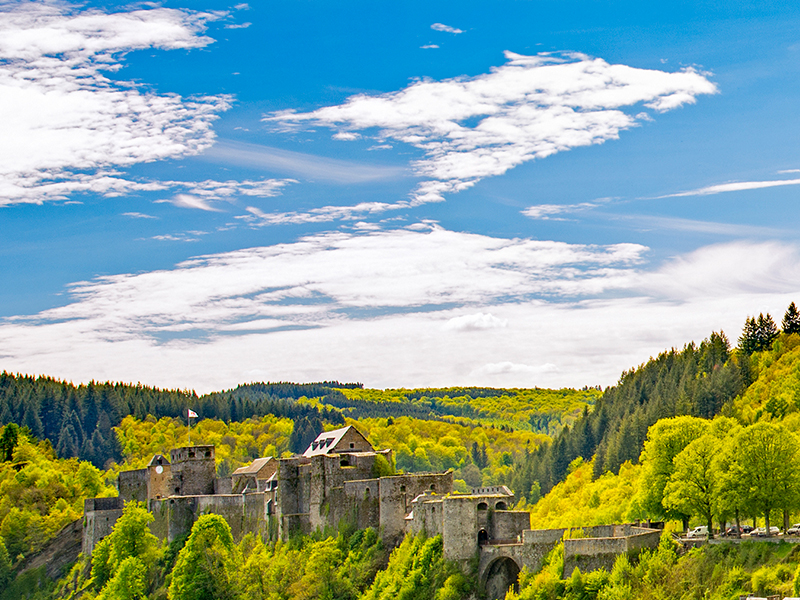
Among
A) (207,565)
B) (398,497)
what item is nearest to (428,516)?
(398,497)

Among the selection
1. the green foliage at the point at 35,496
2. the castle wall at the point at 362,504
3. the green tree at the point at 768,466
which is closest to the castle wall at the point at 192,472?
the green foliage at the point at 35,496

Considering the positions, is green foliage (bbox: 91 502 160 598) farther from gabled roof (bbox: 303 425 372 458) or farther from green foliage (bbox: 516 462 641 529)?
green foliage (bbox: 516 462 641 529)

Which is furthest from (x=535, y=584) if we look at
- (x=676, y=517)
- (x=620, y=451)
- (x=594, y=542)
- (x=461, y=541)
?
(x=620, y=451)

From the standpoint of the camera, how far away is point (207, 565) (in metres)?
94.3

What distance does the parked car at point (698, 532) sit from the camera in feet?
238

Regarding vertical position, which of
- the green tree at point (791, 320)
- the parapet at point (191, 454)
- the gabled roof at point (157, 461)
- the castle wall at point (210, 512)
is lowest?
the castle wall at point (210, 512)

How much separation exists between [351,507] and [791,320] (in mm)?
78816

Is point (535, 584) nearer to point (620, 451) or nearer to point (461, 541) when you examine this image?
point (461, 541)

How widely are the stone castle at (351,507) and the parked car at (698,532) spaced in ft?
14.4

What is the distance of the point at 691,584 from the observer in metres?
62.5

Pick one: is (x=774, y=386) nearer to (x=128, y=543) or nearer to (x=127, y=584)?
(x=128, y=543)

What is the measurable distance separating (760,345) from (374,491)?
7422 centimetres

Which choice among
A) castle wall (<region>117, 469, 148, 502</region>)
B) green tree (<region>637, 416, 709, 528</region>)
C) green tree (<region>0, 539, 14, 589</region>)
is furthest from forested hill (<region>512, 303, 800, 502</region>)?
green tree (<region>0, 539, 14, 589</region>)

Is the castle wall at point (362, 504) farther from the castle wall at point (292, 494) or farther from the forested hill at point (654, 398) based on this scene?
the forested hill at point (654, 398)
